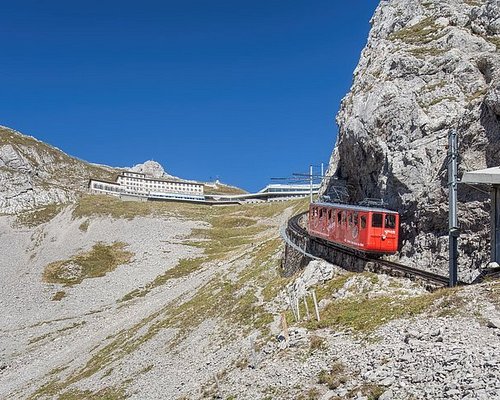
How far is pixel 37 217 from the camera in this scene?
5226 inches

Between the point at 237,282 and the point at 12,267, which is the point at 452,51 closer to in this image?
the point at 237,282

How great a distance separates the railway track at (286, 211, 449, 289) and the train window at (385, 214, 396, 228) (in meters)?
2.70

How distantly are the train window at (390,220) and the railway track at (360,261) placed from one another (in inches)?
106

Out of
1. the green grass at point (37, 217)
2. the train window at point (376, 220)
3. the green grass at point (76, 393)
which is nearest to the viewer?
the green grass at point (76, 393)

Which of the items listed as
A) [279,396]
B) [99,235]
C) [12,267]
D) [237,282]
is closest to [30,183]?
[99,235]

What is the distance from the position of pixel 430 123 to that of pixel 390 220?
8460 millimetres

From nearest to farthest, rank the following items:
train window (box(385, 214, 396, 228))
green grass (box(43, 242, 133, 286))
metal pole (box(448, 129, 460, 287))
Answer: metal pole (box(448, 129, 460, 287)), train window (box(385, 214, 396, 228)), green grass (box(43, 242, 133, 286))

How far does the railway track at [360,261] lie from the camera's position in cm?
2867

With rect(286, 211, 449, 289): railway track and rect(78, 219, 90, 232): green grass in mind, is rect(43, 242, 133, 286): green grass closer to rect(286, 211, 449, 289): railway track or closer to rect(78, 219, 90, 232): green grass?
rect(78, 219, 90, 232): green grass

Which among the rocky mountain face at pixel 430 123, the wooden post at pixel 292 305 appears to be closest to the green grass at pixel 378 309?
the wooden post at pixel 292 305

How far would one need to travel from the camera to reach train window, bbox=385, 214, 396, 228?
122 feet

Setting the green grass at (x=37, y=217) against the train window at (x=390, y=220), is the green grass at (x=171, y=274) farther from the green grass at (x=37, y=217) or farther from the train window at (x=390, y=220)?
the green grass at (x=37, y=217)

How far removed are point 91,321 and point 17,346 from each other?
30.4ft

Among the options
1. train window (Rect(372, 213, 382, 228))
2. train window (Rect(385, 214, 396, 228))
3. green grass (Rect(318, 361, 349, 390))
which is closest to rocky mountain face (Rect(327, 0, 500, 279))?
train window (Rect(385, 214, 396, 228))
